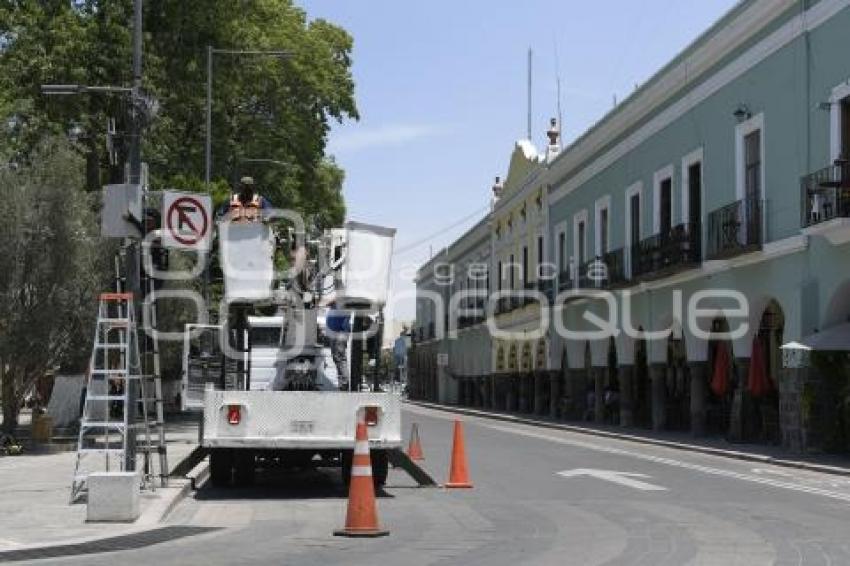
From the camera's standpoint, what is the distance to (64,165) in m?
23.4

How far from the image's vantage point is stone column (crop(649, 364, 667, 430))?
36719 mm

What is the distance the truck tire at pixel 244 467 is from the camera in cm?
1636

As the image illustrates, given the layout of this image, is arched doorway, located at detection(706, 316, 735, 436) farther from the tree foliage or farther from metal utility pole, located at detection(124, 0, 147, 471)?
metal utility pole, located at detection(124, 0, 147, 471)

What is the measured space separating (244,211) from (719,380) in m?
18.8

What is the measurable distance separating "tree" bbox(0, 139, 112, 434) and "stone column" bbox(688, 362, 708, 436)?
16468 millimetres

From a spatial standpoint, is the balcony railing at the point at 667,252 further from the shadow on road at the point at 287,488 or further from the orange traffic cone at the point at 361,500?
the orange traffic cone at the point at 361,500

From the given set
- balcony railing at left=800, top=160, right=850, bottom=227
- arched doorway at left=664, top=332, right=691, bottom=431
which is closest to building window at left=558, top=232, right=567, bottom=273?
arched doorway at left=664, top=332, right=691, bottom=431

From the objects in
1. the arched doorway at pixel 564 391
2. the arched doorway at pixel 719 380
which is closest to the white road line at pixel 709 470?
the arched doorway at pixel 719 380

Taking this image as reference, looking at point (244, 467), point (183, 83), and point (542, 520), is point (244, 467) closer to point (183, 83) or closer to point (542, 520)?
point (542, 520)

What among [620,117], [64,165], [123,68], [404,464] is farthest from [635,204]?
[404,464]

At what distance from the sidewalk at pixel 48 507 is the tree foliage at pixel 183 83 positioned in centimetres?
542

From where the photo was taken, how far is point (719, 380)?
31453mm

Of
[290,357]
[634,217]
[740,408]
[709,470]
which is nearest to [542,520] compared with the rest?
[290,357]

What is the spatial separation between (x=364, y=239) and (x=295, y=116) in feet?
97.0
